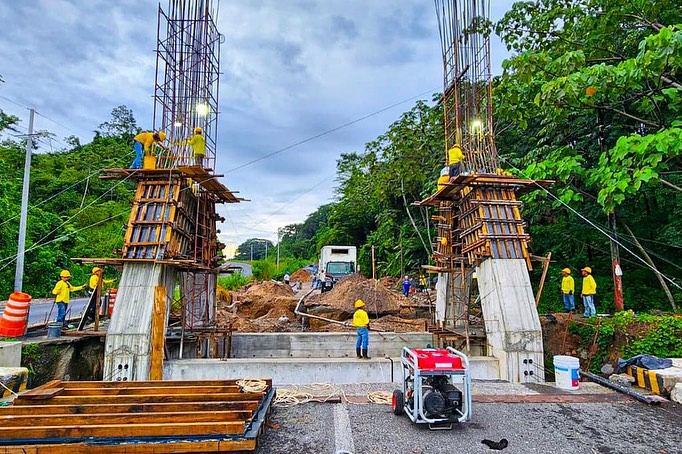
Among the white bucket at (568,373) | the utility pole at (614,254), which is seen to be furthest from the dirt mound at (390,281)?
the white bucket at (568,373)

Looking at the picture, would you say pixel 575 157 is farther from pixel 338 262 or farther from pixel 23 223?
pixel 338 262

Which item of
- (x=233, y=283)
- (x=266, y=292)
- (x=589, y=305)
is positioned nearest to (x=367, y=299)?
(x=266, y=292)

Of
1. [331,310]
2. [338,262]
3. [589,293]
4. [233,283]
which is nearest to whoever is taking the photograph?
[589,293]

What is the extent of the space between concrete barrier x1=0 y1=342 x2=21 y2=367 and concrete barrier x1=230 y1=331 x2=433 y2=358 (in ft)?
19.7

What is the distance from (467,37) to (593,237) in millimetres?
9522

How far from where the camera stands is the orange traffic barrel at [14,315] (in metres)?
9.30

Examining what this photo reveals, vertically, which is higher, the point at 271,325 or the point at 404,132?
the point at 404,132

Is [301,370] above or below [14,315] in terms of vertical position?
below

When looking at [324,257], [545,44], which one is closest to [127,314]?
[545,44]

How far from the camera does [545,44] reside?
12766mm

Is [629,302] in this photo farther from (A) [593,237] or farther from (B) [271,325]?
(B) [271,325]

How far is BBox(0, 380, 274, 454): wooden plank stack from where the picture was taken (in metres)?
4.83

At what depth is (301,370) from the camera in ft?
30.7

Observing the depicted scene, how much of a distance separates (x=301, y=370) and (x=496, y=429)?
4681mm
